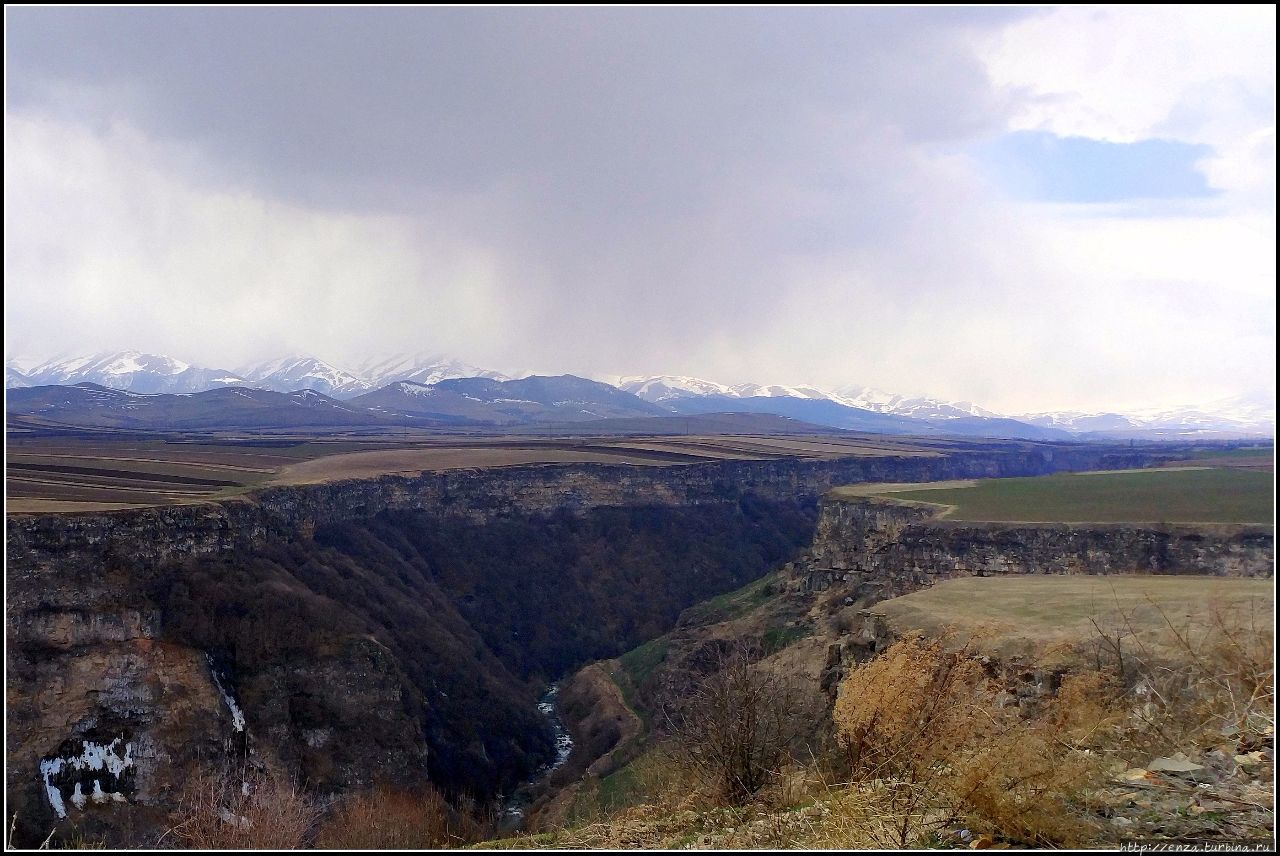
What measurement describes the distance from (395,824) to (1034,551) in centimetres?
3390

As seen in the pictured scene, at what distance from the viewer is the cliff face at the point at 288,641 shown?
36562mm

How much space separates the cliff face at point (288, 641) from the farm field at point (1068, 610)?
29.8 metres

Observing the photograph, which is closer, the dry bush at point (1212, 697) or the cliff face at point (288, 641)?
the dry bush at point (1212, 697)

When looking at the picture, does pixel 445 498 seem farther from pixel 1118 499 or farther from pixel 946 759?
pixel 946 759

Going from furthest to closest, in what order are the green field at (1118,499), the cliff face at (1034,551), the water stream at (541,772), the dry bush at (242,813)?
1. the green field at (1118,499)
2. the water stream at (541,772)
3. the cliff face at (1034,551)
4. the dry bush at (242,813)

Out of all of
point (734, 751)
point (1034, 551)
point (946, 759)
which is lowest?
point (1034, 551)

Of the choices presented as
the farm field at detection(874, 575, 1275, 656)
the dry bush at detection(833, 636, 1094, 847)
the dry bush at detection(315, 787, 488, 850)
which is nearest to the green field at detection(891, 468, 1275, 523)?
the farm field at detection(874, 575, 1275, 656)

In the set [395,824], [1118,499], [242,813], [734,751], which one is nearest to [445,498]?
[242,813]

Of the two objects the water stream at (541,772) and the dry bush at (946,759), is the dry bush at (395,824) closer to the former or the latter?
the water stream at (541,772)

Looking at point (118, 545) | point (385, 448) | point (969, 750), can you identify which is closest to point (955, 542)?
point (969, 750)

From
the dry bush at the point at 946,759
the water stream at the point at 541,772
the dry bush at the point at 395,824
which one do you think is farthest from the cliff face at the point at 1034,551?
the dry bush at the point at 946,759

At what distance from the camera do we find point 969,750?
9742 mm

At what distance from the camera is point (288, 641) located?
144 ft

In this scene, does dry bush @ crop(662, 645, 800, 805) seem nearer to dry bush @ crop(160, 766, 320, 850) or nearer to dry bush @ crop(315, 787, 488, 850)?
dry bush @ crop(315, 787, 488, 850)
